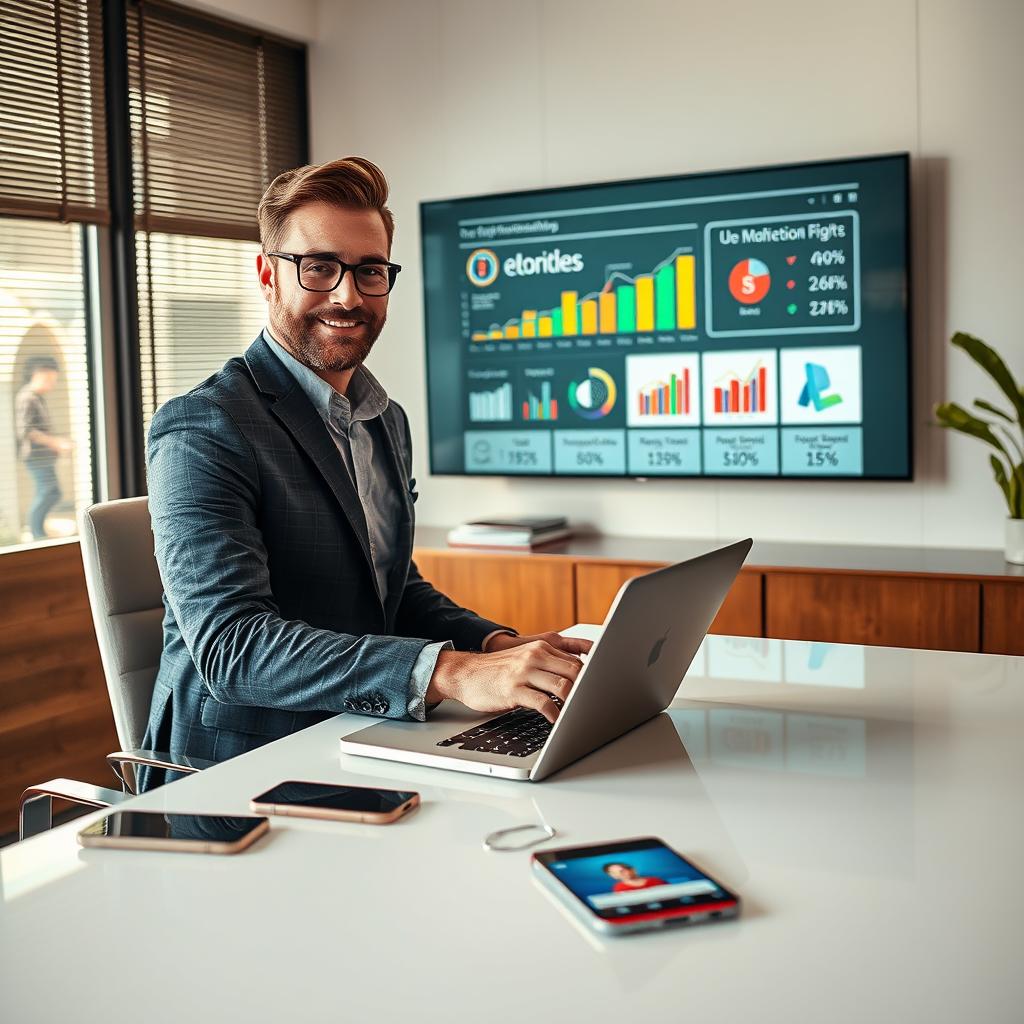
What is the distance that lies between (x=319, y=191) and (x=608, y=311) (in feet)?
6.91

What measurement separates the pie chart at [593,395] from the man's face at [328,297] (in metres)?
2.04

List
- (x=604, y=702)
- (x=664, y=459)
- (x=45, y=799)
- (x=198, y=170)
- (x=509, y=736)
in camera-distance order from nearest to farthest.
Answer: (x=604, y=702) < (x=509, y=736) < (x=45, y=799) < (x=664, y=459) < (x=198, y=170)

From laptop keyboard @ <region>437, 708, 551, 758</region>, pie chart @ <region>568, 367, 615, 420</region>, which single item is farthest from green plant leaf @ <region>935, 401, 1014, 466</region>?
laptop keyboard @ <region>437, 708, 551, 758</region>

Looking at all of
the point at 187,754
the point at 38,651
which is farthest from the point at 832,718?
the point at 38,651

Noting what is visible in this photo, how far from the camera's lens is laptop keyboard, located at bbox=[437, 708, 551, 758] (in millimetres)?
1397

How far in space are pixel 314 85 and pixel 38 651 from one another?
7.67 feet

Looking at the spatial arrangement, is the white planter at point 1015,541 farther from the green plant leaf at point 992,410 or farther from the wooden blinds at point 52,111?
the wooden blinds at point 52,111

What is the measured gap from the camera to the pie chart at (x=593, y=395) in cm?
393

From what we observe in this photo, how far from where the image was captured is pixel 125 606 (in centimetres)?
202

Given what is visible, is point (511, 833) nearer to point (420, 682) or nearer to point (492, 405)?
point (420, 682)

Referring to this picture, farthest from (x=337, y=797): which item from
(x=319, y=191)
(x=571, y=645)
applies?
(x=319, y=191)

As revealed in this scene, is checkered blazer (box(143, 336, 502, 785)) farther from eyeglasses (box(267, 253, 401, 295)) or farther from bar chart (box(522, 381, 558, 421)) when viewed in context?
bar chart (box(522, 381, 558, 421))

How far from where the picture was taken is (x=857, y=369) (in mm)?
3533

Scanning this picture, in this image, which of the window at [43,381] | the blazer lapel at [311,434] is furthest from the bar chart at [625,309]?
the blazer lapel at [311,434]
